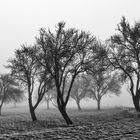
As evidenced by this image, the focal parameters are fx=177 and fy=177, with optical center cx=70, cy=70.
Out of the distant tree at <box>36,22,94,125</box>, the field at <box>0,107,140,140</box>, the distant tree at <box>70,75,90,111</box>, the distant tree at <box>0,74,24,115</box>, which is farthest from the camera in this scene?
the distant tree at <box>70,75,90,111</box>

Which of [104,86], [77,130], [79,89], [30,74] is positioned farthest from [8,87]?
[77,130]

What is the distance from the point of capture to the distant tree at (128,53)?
85.8 ft

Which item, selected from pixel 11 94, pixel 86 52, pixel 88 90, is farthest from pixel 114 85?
pixel 86 52

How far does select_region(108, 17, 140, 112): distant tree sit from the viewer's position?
1029 inches

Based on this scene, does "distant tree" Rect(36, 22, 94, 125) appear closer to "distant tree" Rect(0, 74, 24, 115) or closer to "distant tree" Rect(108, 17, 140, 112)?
"distant tree" Rect(108, 17, 140, 112)

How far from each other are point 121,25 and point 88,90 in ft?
121

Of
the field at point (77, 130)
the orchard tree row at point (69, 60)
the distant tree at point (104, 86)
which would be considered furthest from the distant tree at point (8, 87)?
the distant tree at point (104, 86)

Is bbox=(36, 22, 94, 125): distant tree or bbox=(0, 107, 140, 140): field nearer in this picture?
bbox=(0, 107, 140, 140): field

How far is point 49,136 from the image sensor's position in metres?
12.4

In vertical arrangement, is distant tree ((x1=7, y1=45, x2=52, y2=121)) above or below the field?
above

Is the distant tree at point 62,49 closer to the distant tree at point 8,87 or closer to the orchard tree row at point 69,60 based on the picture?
the orchard tree row at point 69,60

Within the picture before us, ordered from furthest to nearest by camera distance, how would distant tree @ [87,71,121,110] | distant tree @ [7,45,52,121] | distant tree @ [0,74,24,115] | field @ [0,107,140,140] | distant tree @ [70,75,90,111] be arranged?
distant tree @ [70,75,90,111], distant tree @ [87,71,121,110], distant tree @ [0,74,24,115], distant tree @ [7,45,52,121], field @ [0,107,140,140]

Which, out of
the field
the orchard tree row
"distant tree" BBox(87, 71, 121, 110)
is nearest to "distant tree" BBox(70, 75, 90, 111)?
"distant tree" BBox(87, 71, 121, 110)

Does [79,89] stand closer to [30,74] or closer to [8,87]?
[8,87]
